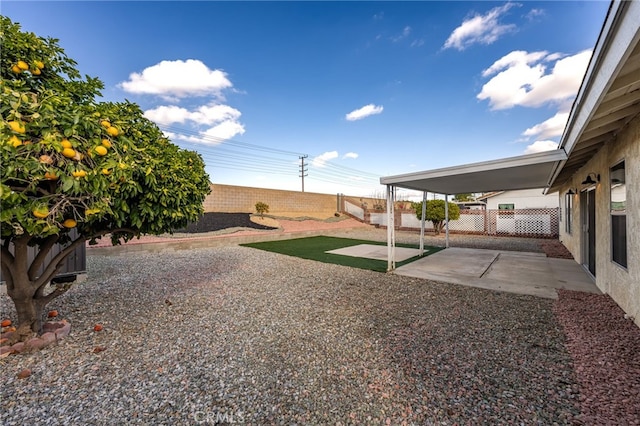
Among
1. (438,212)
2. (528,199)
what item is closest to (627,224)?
(438,212)

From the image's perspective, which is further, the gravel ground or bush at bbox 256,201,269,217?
bush at bbox 256,201,269,217

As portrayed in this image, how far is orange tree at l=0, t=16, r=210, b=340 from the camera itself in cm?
183

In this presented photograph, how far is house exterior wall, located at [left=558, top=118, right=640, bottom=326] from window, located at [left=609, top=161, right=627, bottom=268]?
0.28ft

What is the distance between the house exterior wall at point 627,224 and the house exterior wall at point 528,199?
15.6 metres

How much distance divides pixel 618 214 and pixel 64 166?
6.90 metres

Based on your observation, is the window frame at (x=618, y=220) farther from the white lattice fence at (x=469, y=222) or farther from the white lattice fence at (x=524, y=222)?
the white lattice fence at (x=469, y=222)

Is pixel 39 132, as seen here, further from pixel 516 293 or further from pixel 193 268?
pixel 516 293

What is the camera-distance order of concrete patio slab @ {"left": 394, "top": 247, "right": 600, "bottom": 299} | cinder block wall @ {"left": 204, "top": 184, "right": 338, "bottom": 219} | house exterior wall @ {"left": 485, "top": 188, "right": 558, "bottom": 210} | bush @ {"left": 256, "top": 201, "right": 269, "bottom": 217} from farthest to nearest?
1. house exterior wall @ {"left": 485, "top": 188, "right": 558, "bottom": 210}
2. bush @ {"left": 256, "top": 201, "right": 269, "bottom": 217}
3. cinder block wall @ {"left": 204, "top": 184, "right": 338, "bottom": 219}
4. concrete patio slab @ {"left": 394, "top": 247, "right": 600, "bottom": 299}

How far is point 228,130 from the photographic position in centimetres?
2017

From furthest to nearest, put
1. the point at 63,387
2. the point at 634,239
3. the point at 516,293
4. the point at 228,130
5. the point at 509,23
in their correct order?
the point at 228,130, the point at 509,23, the point at 516,293, the point at 634,239, the point at 63,387

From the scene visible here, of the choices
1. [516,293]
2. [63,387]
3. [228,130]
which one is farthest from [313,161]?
[63,387]

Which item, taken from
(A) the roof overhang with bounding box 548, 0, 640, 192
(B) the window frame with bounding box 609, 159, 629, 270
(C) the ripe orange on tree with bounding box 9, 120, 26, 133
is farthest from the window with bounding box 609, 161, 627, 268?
(C) the ripe orange on tree with bounding box 9, 120, 26, 133

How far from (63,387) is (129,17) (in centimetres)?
812

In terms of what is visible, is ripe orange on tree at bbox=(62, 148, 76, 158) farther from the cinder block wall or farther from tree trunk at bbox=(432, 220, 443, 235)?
tree trunk at bbox=(432, 220, 443, 235)
